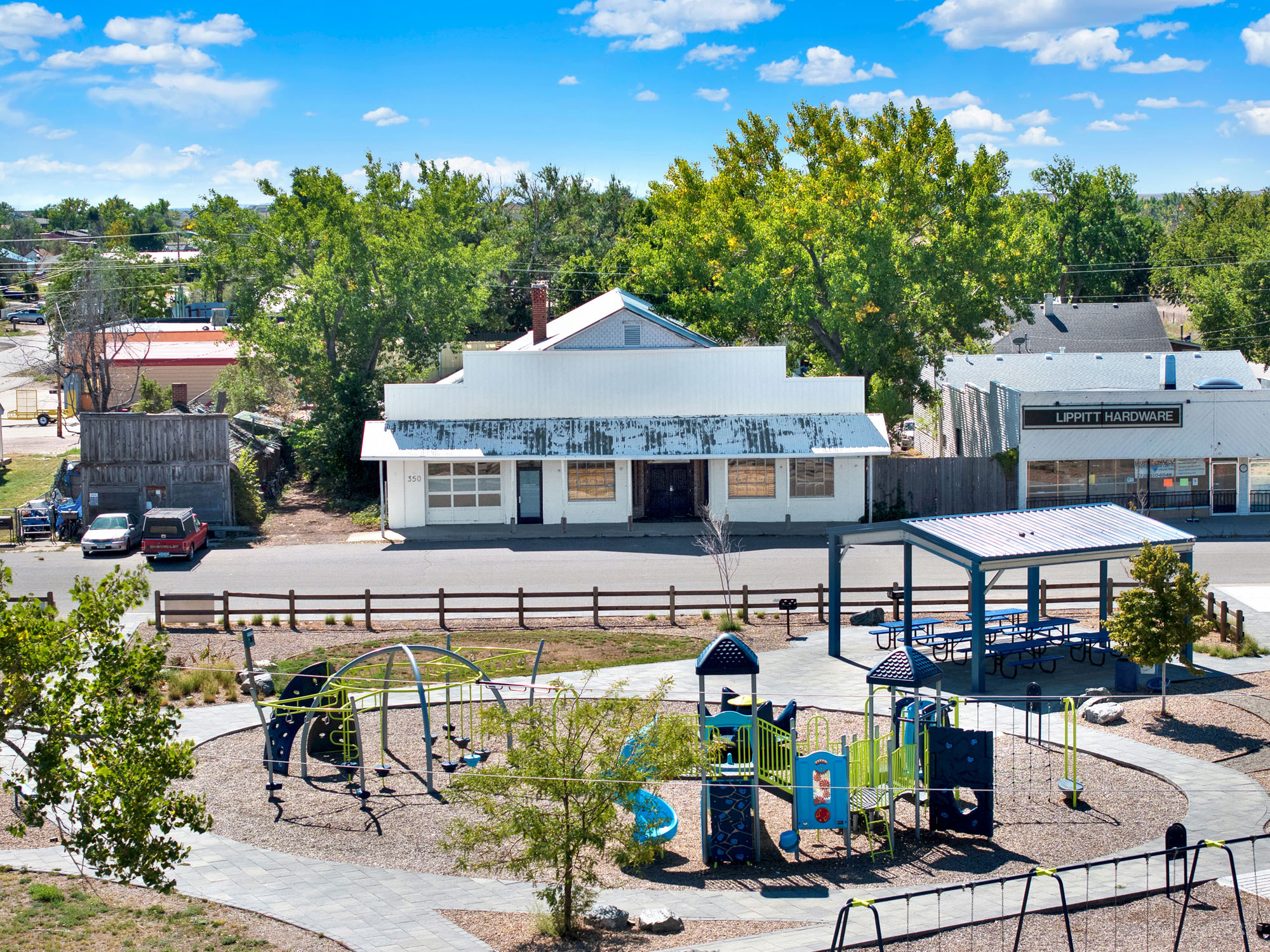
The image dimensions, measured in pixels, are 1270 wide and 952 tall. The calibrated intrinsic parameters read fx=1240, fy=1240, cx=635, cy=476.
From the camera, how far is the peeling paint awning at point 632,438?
38.5 meters

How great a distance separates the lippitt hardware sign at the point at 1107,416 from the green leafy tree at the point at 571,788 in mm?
28495

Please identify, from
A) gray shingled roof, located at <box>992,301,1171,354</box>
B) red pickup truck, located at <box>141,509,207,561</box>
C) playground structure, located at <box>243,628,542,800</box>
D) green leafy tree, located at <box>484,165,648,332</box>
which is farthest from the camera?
green leafy tree, located at <box>484,165,648,332</box>

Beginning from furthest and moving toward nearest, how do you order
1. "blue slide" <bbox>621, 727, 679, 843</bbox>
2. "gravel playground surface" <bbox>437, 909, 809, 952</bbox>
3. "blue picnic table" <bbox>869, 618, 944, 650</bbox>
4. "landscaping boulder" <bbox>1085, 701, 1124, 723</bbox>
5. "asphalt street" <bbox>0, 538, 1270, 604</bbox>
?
"asphalt street" <bbox>0, 538, 1270, 604</bbox>
"blue picnic table" <bbox>869, 618, 944, 650</bbox>
"landscaping boulder" <bbox>1085, 701, 1124, 723</bbox>
"blue slide" <bbox>621, 727, 679, 843</bbox>
"gravel playground surface" <bbox>437, 909, 809, 952</bbox>

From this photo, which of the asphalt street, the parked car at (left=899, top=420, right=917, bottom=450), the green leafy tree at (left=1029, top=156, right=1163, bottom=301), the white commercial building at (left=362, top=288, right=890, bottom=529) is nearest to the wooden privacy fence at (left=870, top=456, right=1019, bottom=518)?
the white commercial building at (left=362, top=288, right=890, bottom=529)

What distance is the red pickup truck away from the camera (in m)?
34.3

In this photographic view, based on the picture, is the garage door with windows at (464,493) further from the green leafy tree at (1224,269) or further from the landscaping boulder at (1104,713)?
the green leafy tree at (1224,269)

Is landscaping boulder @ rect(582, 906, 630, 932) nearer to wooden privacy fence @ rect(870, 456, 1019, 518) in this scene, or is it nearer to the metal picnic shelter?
the metal picnic shelter

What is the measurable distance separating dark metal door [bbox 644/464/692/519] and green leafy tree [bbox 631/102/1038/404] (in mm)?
8444

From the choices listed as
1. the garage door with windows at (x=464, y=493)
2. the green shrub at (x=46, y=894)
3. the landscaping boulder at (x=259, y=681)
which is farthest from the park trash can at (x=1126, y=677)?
the garage door with windows at (x=464, y=493)

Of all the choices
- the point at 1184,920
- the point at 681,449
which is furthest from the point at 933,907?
the point at 681,449

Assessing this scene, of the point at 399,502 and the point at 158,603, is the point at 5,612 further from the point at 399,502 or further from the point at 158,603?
the point at 399,502

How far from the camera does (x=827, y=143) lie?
2064 inches

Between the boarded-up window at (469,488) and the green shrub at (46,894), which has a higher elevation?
the boarded-up window at (469,488)

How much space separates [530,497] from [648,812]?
25.1 meters
